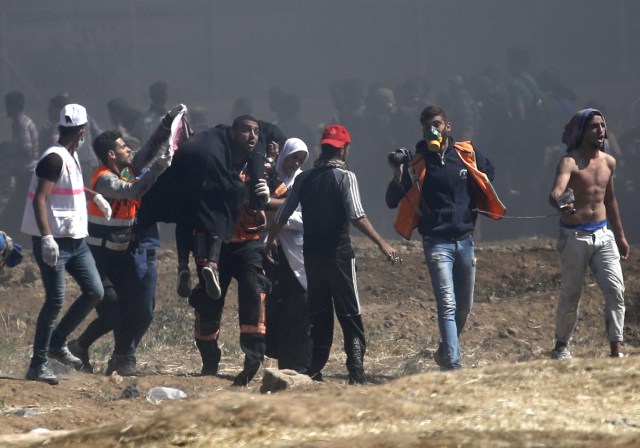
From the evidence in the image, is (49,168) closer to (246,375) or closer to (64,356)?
(64,356)

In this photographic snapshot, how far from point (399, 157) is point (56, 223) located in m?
2.14

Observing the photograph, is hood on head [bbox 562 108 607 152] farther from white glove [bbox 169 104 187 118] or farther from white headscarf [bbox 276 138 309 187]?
white glove [bbox 169 104 187 118]

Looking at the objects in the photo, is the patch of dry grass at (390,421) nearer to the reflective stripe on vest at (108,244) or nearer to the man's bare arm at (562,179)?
the man's bare arm at (562,179)

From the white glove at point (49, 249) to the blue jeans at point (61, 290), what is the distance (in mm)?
134

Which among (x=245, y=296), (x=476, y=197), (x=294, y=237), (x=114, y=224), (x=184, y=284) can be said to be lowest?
(x=245, y=296)

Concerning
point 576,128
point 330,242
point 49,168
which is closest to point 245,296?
point 330,242

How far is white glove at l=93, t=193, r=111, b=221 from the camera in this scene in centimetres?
863

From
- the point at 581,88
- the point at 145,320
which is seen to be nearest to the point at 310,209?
the point at 145,320

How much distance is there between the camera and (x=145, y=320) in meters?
9.16

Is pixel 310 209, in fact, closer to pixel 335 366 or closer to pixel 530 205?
pixel 335 366

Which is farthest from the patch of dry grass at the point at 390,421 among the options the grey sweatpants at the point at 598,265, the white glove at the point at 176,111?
the white glove at the point at 176,111

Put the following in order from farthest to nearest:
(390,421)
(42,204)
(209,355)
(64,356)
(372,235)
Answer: (209,355)
(64,356)
(372,235)
(42,204)
(390,421)

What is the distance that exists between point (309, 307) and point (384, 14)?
1865cm

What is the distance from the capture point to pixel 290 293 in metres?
9.01
